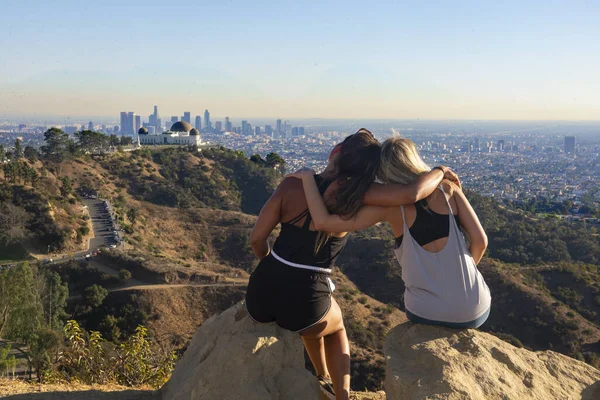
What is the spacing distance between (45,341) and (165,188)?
33.2 m

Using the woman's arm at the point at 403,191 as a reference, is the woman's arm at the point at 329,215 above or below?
below

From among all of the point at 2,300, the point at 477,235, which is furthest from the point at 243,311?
the point at 2,300

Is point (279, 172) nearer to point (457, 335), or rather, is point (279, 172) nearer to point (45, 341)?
point (45, 341)

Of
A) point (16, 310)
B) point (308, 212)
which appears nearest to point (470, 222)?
point (308, 212)

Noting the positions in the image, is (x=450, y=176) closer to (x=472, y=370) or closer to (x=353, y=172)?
(x=353, y=172)

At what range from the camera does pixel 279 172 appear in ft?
185

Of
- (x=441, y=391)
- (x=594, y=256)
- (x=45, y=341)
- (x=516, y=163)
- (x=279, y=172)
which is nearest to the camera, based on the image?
(x=441, y=391)

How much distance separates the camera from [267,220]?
3309 mm

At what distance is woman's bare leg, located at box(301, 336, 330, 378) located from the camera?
3512mm

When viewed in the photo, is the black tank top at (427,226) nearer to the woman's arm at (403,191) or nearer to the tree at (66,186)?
the woman's arm at (403,191)

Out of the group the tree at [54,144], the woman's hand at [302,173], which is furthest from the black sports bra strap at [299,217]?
the tree at [54,144]

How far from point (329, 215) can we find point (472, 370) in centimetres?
120

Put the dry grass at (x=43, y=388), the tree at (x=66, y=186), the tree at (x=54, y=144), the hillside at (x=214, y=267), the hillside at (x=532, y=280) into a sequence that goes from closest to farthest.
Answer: the dry grass at (x=43, y=388)
the hillside at (x=532, y=280)
the hillside at (x=214, y=267)
the tree at (x=66, y=186)
the tree at (x=54, y=144)

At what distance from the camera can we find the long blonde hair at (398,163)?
126 inches
